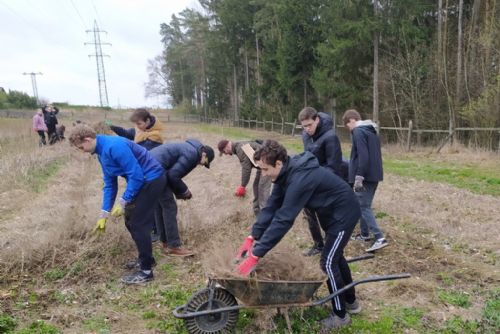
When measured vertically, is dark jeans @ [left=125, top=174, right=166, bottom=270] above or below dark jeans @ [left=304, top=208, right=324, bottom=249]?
above

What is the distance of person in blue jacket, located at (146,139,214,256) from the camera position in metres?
A: 4.81

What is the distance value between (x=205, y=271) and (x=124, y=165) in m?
1.27

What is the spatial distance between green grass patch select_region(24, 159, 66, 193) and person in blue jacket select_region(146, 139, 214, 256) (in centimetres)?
499

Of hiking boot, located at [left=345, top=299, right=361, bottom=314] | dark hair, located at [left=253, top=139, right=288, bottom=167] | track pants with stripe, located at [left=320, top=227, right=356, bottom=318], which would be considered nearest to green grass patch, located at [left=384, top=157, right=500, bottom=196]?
hiking boot, located at [left=345, top=299, right=361, bottom=314]

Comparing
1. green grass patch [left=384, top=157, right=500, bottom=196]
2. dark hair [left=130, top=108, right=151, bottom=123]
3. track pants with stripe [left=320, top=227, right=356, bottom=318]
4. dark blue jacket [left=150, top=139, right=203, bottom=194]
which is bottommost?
green grass patch [left=384, top=157, right=500, bottom=196]

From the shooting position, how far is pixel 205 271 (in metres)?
3.61

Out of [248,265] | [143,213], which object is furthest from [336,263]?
[143,213]

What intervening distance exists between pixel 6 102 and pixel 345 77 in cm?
4183

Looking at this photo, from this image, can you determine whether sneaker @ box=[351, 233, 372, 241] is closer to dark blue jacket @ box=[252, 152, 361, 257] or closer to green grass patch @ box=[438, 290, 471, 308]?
green grass patch @ box=[438, 290, 471, 308]

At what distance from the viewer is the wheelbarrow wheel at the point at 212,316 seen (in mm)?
3207

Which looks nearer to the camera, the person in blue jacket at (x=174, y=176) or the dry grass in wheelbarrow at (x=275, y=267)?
the dry grass in wheelbarrow at (x=275, y=267)

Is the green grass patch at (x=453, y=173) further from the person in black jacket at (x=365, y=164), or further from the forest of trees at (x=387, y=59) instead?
the person in black jacket at (x=365, y=164)

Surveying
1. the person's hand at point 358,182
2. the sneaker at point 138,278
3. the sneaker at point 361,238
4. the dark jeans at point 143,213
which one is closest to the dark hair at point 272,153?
the dark jeans at point 143,213

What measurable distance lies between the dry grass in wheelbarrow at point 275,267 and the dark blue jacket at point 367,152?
75.5 inches
